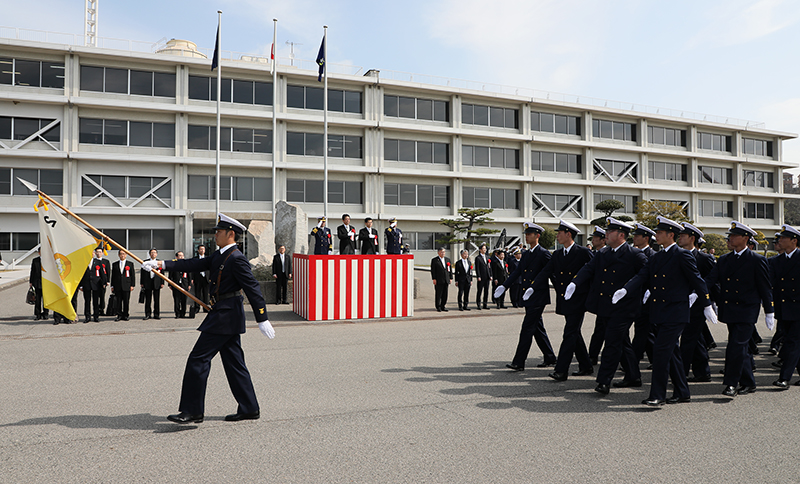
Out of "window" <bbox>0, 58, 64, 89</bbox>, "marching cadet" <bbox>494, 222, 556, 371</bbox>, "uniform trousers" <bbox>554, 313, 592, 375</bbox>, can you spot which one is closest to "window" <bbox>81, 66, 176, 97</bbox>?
"window" <bbox>0, 58, 64, 89</bbox>

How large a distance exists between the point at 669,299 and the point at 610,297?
0.78 metres

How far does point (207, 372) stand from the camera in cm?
514

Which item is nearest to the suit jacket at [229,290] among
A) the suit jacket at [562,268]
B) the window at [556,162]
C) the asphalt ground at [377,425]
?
the asphalt ground at [377,425]

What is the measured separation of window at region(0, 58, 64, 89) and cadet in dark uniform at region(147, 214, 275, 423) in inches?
1391

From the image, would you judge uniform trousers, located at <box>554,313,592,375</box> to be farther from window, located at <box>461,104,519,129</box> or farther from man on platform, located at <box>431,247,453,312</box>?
window, located at <box>461,104,519,129</box>

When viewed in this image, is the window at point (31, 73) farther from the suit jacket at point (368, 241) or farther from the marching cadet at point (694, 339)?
the marching cadet at point (694, 339)

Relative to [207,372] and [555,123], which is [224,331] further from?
[555,123]

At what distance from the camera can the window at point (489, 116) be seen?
4259cm

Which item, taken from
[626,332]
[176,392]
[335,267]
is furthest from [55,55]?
[626,332]

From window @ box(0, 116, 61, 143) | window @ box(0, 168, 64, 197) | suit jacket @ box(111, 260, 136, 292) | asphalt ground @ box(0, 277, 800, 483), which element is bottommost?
asphalt ground @ box(0, 277, 800, 483)

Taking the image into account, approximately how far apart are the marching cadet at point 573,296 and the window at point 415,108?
112 ft

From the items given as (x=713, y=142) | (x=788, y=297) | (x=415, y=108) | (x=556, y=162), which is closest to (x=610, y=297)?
(x=788, y=297)

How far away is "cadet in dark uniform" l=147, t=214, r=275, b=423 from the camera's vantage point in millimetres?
5055

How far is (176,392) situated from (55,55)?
35678 millimetres
